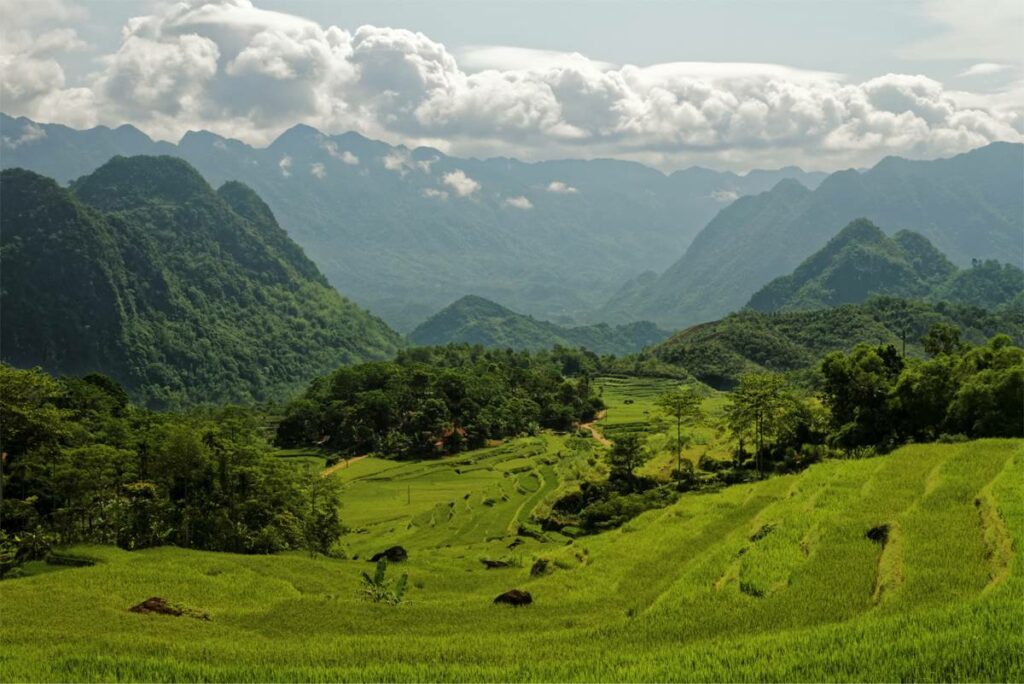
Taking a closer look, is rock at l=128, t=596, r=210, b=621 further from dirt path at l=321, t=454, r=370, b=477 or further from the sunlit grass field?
dirt path at l=321, t=454, r=370, b=477

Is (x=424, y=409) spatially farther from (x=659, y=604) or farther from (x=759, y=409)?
(x=659, y=604)

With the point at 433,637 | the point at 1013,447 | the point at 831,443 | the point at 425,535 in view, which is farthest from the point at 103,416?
the point at 1013,447

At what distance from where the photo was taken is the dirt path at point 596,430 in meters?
111

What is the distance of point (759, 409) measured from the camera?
189 feet

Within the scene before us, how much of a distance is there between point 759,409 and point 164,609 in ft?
141

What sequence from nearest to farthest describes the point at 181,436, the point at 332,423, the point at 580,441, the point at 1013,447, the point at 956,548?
the point at 956,548, the point at 1013,447, the point at 181,436, the point at 580,441, the point at 332,423

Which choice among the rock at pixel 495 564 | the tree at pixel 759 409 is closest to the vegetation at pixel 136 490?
the rock at pixel 495 564

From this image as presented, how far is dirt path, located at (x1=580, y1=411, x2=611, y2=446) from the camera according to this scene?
365ft

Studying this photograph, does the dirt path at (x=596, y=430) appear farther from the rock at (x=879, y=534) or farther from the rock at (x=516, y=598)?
the rock at (x=879, y=534)

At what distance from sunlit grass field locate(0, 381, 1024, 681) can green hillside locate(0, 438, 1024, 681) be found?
8 cm

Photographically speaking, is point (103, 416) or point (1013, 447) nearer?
point (1013, 447)

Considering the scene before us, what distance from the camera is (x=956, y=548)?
24219 millimetres

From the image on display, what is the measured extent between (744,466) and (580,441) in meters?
45.6

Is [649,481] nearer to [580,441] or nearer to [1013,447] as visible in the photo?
[1013,447]
